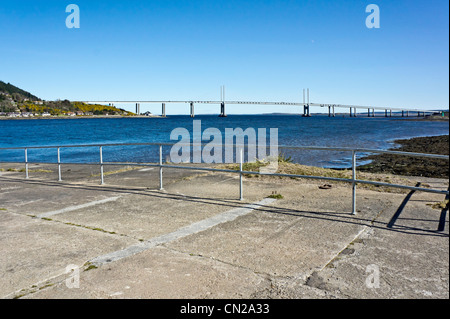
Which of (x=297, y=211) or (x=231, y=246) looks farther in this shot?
(x=297, y=211)

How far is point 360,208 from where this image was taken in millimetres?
6043

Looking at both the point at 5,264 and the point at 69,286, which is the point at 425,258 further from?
the point at 5,264
